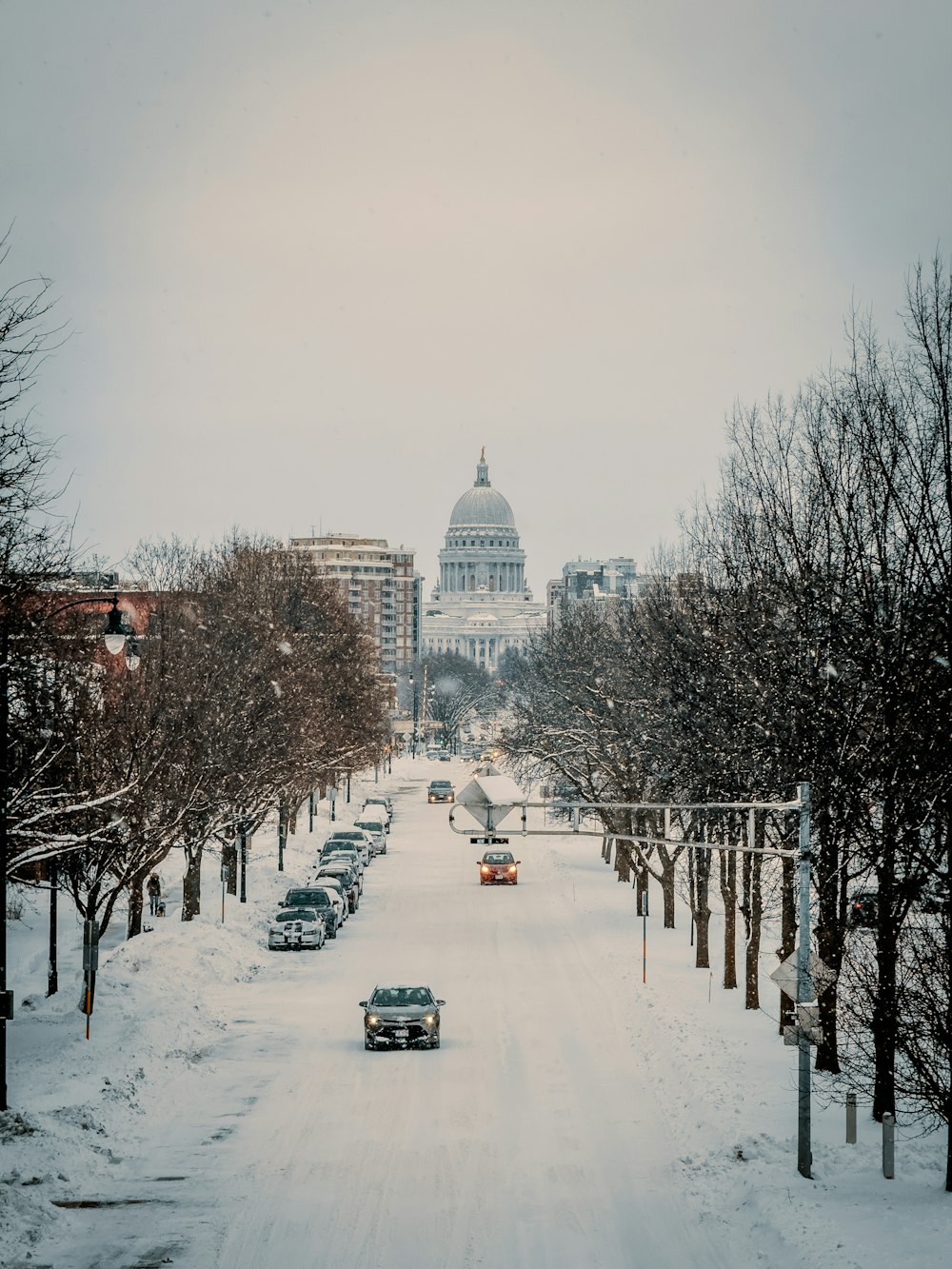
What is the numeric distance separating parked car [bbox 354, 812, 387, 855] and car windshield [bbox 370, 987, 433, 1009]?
37966mm

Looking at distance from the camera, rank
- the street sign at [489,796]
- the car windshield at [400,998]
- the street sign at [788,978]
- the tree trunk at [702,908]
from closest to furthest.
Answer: the street sign at [788,978]
the street sign at [489,796]
the car windshield at [400,998]
the tree trunk at [702,908]

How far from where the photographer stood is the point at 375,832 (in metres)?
71.4

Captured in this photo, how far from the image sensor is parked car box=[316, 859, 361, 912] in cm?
4966

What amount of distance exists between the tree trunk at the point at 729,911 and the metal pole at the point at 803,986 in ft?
36.6

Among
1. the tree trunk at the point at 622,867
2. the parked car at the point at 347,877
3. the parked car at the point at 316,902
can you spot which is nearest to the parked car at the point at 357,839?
the parked car at the point at 347,877

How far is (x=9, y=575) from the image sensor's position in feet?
63.3

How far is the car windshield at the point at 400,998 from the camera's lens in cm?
2861

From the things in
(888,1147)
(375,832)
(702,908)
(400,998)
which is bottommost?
(375,832)

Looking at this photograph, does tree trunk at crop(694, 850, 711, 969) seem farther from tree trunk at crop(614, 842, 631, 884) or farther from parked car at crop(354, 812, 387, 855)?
parked car at crop(354, 812, 387, 855)

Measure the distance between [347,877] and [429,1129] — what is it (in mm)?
29107

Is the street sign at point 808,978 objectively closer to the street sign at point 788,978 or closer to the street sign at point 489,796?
the street sign at point 788,978

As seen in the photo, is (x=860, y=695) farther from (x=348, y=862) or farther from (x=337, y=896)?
(x=348, y=862)

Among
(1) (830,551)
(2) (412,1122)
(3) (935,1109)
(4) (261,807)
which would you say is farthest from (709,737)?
(4) (261,807)

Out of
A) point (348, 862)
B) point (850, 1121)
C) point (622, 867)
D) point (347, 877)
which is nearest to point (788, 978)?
point (850, 1121)
